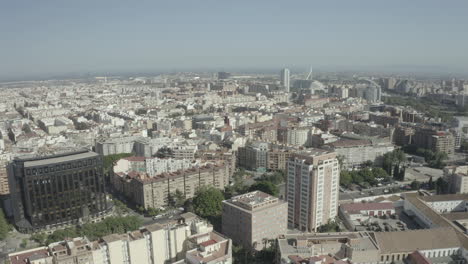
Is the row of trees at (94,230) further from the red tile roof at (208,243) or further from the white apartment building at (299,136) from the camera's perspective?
the white apartment building at (299,136)

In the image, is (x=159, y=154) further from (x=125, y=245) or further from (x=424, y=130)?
(x=424, y=130)

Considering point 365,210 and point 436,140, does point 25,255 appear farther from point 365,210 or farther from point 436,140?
point 436,140

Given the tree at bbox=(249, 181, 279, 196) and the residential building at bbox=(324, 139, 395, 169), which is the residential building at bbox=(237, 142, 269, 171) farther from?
the tree at bbox=(249, 181, 279, 196)

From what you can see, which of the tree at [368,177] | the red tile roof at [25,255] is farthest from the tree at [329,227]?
the red tile roof at [25,255]

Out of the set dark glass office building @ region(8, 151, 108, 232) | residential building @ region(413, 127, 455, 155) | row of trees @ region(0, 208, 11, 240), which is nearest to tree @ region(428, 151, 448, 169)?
residential building @ region(413, 127, 455, 155)

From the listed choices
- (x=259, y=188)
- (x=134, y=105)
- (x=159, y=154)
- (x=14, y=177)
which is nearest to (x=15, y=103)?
(x=134, y=105)
